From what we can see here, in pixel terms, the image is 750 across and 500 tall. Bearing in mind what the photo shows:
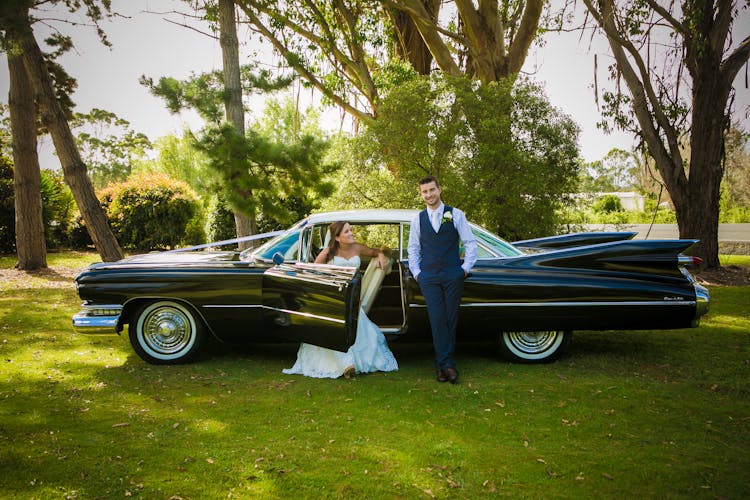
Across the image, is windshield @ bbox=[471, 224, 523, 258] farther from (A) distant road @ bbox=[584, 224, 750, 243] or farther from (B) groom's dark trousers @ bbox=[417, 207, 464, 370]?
(A) distant road @ bbox=[584, 224, 750, 243]

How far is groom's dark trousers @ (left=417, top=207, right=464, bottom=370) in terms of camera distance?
5.24 m

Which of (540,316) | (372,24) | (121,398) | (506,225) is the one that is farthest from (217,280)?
(372,24)

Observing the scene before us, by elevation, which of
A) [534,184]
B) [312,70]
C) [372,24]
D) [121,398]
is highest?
[372,24]

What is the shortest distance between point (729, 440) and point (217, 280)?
176 inches

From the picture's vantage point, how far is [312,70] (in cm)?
1592

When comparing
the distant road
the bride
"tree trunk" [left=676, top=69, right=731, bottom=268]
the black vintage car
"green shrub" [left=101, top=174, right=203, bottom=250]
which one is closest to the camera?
the black vintage car

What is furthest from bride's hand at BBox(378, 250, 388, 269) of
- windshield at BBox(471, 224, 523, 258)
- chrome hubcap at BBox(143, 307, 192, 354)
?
chrome hubcap at BBox(143, 307, 192, 354)

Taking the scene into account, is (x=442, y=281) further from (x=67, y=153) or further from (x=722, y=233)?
(x=722, y=233)

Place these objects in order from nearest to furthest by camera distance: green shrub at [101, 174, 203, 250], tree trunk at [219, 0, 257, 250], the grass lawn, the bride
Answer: the grass lawn
the bride
tree trunk at [219, 0, 257, 250]
green shrub at [101, 174, 203, 250]

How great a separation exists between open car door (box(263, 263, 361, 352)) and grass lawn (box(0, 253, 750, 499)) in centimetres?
47

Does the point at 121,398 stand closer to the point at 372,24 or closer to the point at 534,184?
the point at 534,184

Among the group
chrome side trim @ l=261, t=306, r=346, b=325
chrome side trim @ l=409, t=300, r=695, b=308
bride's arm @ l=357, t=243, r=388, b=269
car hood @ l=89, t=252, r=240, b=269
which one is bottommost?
chrome side trim @ l=261, t=306, r=346, b=325

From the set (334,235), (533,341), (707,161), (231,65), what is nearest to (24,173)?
(231,65)

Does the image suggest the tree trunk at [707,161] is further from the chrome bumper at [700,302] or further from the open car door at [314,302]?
the open car door at [314,302]
